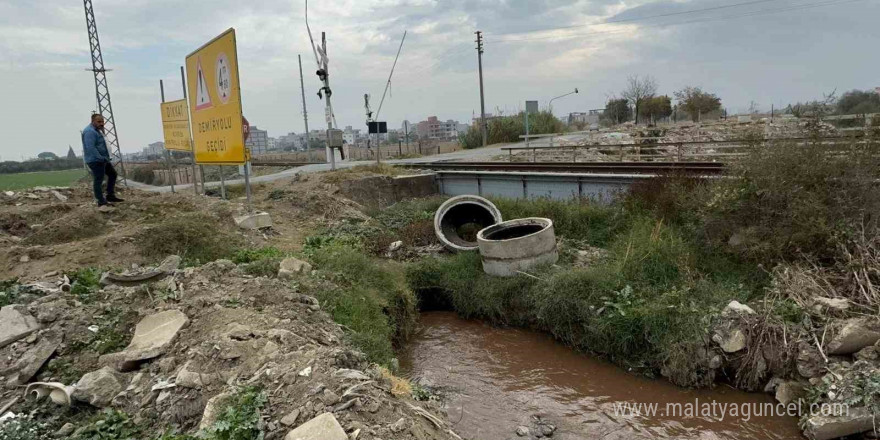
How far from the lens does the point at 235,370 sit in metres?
4.05

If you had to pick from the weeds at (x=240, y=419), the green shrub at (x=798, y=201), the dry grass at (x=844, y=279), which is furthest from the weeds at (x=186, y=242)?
the dry grass at (x=844, y=279)

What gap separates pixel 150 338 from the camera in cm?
465

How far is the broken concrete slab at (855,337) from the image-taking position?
5457 mm

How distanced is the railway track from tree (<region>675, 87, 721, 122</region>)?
101 ft

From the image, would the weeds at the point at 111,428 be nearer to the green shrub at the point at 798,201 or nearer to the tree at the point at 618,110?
the green shrub at the point at 798,201

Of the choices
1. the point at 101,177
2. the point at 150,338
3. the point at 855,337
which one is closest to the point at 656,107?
the point at 855,337

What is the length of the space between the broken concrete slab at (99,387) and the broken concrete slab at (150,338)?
204 millimetres

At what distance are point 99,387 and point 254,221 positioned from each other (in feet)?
20.4

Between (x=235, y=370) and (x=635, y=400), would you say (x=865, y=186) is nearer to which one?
(x=635, y=400)

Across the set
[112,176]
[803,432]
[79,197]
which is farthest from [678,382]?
[79,197]

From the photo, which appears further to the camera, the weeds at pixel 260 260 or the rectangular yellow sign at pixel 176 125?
the rectangular yellow sign at pixel 176 125

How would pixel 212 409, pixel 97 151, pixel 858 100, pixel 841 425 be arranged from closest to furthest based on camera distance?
pixel 212 409
pixel 841 425
pixel 97 151
pixel 858 100

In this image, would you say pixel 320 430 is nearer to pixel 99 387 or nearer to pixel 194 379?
pixel 194 379

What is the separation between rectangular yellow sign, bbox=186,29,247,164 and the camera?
9172mm
